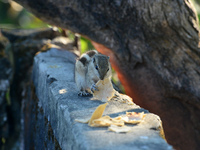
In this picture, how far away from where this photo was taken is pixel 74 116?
8.52ft

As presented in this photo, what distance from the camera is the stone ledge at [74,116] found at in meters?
2.13

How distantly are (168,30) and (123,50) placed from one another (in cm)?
88

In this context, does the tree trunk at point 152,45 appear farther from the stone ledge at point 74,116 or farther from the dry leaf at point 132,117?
the dry leaf at point 132,117

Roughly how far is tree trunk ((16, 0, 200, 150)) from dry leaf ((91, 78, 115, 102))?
1.83 metres

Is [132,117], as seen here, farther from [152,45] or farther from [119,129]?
[152,45]

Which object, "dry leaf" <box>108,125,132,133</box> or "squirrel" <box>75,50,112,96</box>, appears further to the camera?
"squirrel" <box>75,50,112,96</box>

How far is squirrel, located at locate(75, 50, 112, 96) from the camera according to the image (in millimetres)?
3250

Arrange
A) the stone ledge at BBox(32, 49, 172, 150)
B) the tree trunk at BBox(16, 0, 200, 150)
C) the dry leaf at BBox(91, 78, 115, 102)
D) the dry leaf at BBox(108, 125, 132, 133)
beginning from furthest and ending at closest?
the tree trunk at BBox(16, 0, 200, 150), the dry leaf at BBox(91, 78, 115, 102), the dry leaf at BBox(108, 125, 132, 133), the stone ledge at BBox(32, 49, 172, 150)

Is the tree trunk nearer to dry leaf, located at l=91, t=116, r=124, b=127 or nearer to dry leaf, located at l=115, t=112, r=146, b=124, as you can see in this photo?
dry leaf, located at l=115, t=112, r=146, b=124

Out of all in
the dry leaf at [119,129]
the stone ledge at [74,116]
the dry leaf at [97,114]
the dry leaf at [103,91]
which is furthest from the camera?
the dry leaf at [103,91]

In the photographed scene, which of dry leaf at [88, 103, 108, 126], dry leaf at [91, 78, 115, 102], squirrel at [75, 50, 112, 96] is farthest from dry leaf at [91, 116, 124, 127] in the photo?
squirrel at [75, 50, 112, 96]

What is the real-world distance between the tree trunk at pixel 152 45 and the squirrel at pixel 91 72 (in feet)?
4.45

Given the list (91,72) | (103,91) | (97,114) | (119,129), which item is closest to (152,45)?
(91,72)

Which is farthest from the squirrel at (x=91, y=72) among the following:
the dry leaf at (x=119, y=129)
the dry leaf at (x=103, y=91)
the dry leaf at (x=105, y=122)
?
the dry leaf at (x=119, y=129)
